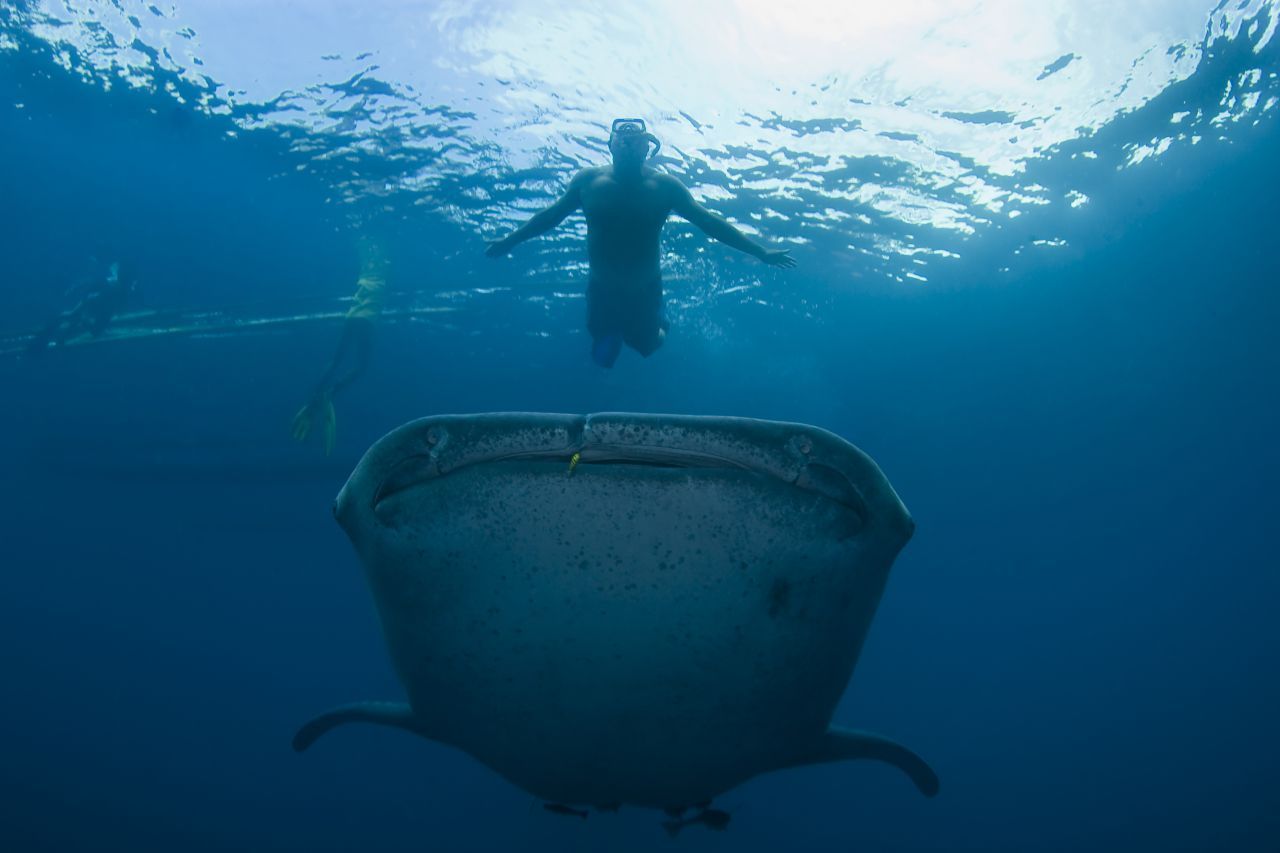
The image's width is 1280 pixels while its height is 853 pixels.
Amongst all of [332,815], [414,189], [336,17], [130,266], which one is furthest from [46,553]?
[336,17]

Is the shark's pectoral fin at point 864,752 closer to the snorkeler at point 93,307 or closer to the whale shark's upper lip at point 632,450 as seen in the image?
the whale shark's upper lip at point 632,450

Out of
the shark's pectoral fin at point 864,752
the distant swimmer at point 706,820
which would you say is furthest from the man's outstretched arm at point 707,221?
the distant swimmer at point 706,820

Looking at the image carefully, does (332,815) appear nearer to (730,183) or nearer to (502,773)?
(730,183)

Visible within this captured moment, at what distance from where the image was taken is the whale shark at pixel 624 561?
2.04 meters

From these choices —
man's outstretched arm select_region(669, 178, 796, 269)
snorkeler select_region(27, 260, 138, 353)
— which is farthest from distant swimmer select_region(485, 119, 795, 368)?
snorkeler select_region(27, 260, 138, 353)

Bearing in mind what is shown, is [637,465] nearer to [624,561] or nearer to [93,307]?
[624,561]

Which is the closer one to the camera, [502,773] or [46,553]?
[502,773]

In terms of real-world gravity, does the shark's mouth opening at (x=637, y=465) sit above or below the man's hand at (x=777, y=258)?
below

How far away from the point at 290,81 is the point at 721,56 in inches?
297

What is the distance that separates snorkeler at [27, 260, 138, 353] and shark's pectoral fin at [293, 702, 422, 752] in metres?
17.4

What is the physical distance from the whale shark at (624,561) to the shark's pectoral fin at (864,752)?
924mm

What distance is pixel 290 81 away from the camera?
12094 mm

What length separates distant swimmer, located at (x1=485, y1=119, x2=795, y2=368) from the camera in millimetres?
9297

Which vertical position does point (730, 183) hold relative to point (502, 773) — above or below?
above
